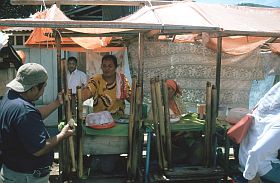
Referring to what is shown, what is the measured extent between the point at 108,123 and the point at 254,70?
101 inches

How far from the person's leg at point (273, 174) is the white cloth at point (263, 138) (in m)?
0.03

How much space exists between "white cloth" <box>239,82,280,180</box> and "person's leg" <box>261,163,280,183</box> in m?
0.03

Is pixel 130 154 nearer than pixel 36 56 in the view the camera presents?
Yes

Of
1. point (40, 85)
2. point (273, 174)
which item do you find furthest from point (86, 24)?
point (273, 174)

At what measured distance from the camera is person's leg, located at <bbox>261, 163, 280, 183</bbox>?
9.87ft

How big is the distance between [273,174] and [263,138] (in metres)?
0.37

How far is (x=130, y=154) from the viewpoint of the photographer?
177 inches

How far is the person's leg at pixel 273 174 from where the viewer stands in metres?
3.01

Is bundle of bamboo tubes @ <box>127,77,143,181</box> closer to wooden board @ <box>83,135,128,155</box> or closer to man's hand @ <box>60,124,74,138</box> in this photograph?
wooden board @ <box>83,135,128,155</box>

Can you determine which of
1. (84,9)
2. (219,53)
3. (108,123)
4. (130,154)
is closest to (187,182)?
(130,154)

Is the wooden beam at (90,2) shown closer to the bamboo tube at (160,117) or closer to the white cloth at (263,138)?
the bamboo tube at (160,117)

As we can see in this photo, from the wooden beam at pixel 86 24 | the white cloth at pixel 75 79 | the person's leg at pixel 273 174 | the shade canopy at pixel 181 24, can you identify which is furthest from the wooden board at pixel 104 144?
the white cloth at pixel 75 79

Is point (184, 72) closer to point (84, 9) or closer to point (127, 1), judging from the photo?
point (127, 1)

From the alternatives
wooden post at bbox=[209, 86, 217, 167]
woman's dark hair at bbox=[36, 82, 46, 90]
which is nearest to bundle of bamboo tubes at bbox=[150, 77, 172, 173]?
wooden post at bbox=[209, 86, 217, 167]
